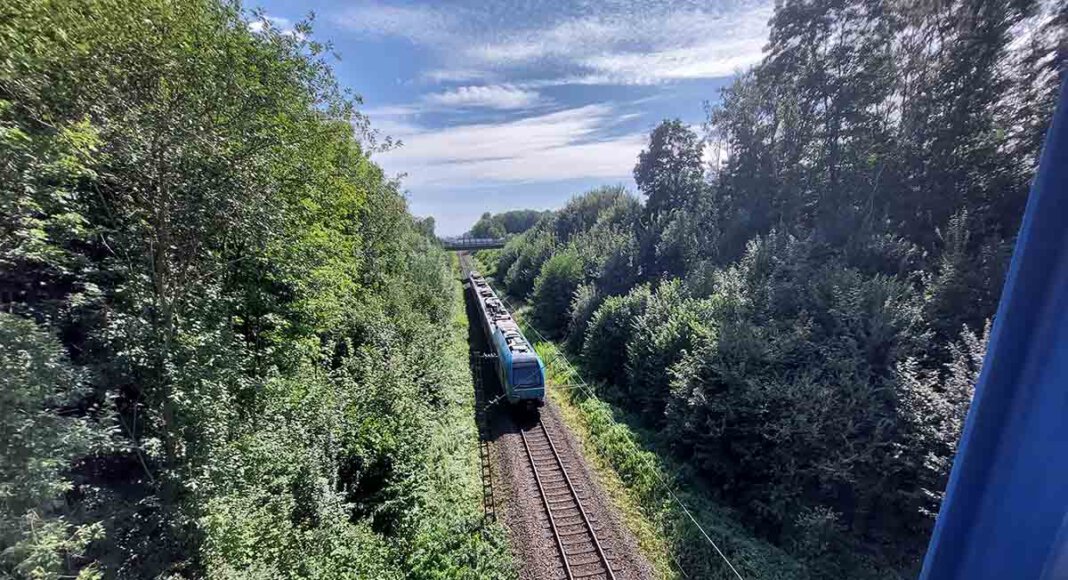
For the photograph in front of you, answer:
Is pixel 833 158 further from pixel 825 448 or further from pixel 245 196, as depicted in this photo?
pixel 245 196

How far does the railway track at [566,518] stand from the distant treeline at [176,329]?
1.46 metres

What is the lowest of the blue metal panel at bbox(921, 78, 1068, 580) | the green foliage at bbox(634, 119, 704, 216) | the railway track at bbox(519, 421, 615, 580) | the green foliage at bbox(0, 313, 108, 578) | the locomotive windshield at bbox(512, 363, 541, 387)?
the railway track at bbox(519, 421, 615, 580)

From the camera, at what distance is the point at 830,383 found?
948 centimetres

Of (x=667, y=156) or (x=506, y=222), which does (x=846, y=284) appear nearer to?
(x=667, y=156)

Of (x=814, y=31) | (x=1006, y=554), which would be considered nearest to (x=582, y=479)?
(x=1006, y=554)

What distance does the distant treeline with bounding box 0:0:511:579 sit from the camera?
438 cm

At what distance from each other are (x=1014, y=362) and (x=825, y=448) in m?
10.1

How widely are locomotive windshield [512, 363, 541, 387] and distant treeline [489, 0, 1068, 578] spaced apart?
418 centimetres

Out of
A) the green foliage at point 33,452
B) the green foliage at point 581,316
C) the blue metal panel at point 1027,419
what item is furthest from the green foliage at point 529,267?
the blue metal panel at point 1027,419

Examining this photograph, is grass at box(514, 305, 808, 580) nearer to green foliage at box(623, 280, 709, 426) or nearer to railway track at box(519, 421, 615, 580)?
railway track at box(519, 421, 615, 580)

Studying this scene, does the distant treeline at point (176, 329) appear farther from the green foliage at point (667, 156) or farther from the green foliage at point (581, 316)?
the green foliage at point (667, 156)

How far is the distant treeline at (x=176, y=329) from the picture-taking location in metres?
4.38

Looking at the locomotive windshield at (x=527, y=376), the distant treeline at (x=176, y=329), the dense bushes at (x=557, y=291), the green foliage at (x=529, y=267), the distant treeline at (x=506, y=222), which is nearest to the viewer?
the distant treeline at (x=176, y=329)

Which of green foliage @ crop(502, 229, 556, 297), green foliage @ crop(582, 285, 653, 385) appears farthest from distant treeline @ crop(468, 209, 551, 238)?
green foliage @ crop(582, 285, 653, 385)
